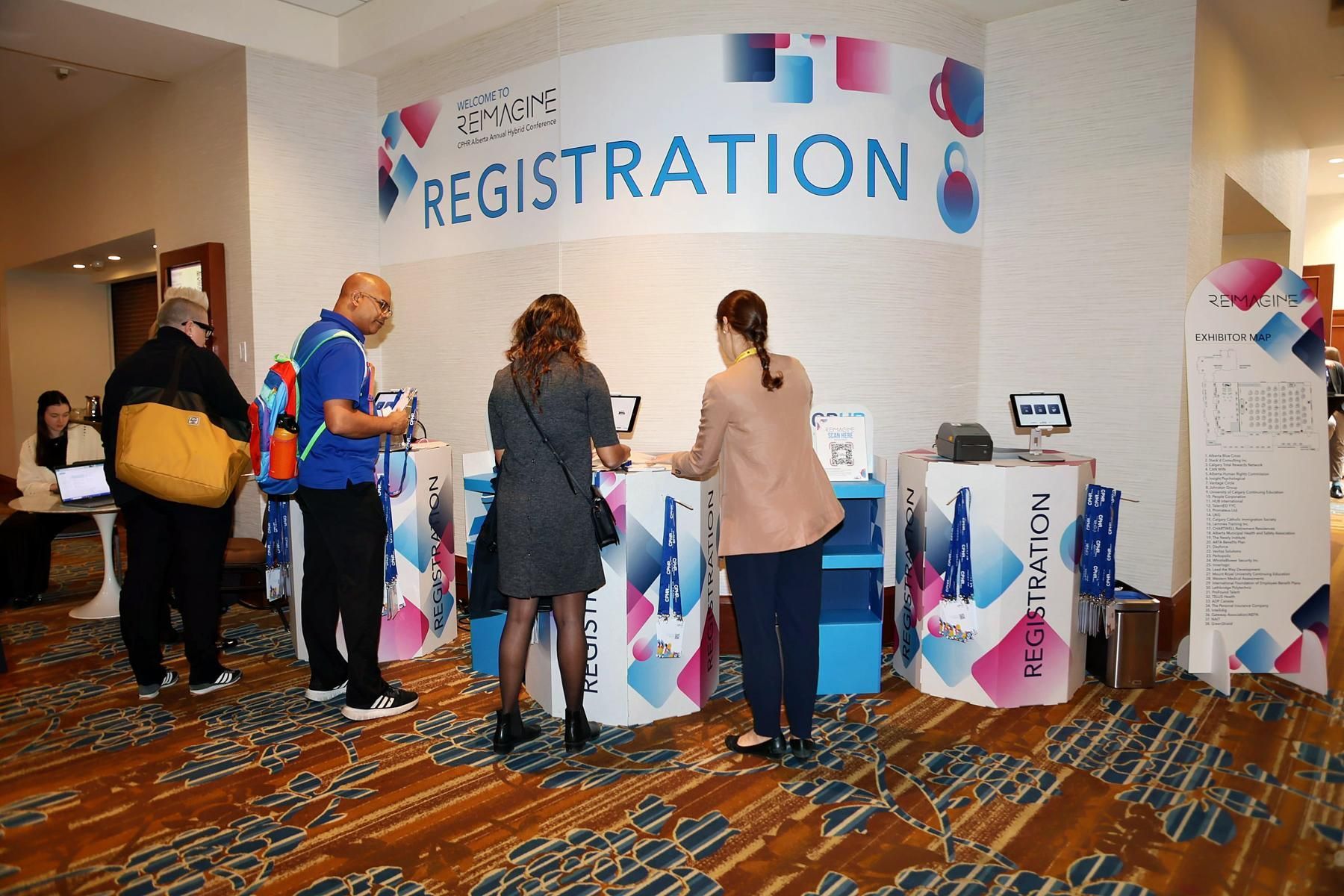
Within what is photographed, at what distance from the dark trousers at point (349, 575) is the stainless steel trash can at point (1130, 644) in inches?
123

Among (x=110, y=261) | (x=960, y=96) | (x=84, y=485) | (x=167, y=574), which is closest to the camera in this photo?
(x=167, y=574)

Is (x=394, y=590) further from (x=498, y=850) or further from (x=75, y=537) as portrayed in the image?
(x=75, y=537)

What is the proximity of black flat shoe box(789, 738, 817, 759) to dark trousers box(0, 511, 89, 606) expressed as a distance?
479cm

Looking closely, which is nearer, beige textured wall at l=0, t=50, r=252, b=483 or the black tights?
the black tights

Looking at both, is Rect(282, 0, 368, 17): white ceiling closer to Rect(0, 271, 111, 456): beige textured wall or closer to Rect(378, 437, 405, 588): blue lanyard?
Rect(378, 437, 405, 588): blue lanyard

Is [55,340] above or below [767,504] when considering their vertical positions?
above

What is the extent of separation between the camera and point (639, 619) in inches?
135

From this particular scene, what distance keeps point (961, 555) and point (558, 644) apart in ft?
5.61

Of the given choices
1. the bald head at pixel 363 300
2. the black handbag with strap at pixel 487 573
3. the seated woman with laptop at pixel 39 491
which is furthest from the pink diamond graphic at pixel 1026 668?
the seated woman with laptop at pixel 39 491

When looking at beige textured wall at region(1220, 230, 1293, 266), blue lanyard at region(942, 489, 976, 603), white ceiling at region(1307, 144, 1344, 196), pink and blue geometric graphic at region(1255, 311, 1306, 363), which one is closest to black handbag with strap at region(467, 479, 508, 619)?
blue lanyard at region(942, 489, 976, 603)

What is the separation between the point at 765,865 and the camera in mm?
2463

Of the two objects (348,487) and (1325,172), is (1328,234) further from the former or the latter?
(348,487)

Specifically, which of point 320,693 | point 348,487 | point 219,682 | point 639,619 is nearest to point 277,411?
point 348,487

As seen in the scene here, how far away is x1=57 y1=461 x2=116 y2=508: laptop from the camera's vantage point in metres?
4.91
